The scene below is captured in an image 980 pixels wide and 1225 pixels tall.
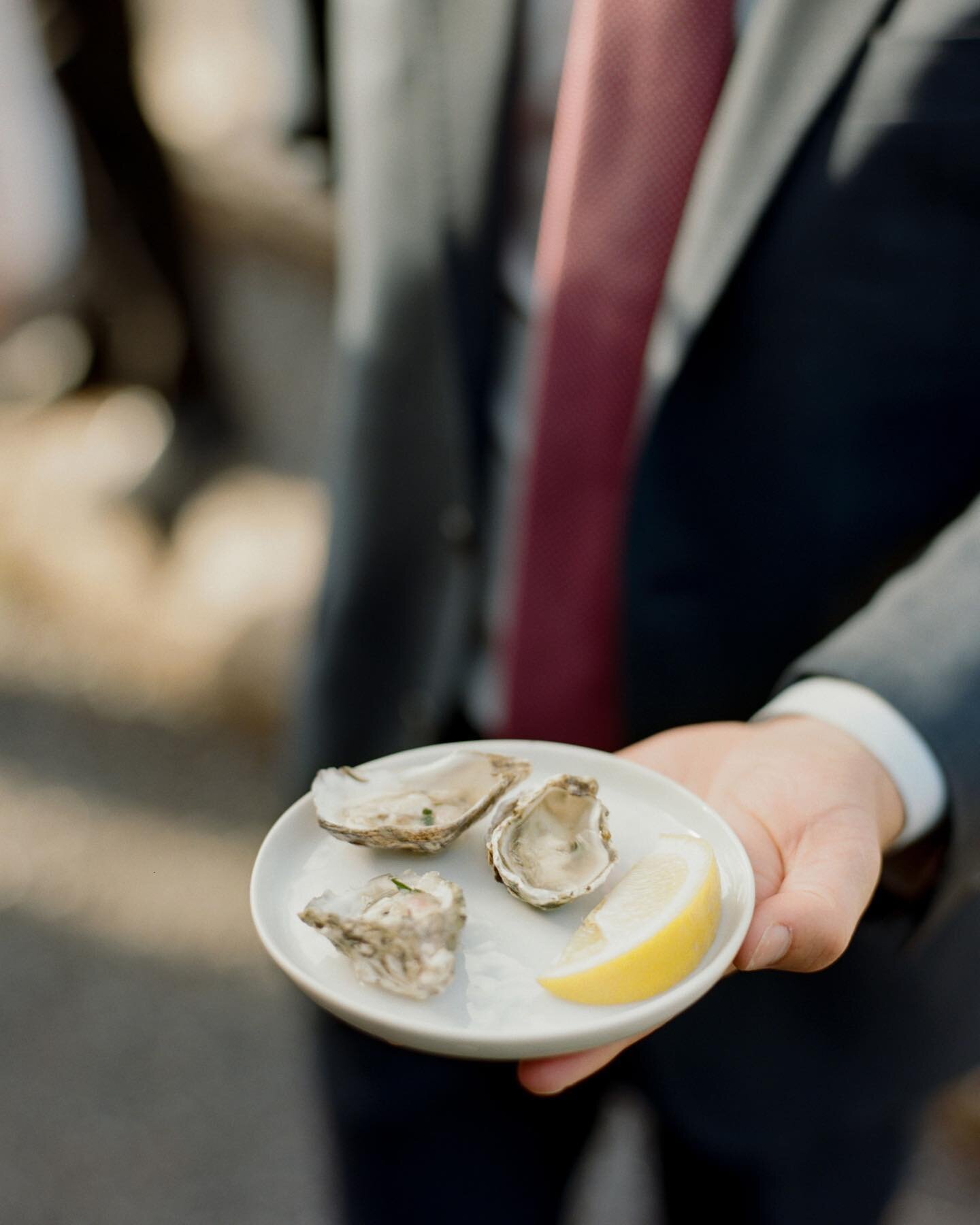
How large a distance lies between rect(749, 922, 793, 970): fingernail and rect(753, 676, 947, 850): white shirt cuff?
0.21m

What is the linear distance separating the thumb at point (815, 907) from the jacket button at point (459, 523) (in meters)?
0.58

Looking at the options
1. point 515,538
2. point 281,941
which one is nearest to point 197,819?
point 515,538

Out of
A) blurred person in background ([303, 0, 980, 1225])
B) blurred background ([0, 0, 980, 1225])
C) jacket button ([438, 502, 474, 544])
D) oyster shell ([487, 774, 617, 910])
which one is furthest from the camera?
blurred background ([0, 0, 980, 1225])

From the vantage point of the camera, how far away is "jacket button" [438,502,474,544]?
111 cm

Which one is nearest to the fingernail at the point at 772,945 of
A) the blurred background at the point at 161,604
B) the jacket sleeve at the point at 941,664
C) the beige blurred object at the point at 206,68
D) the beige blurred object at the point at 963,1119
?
the jacket sleeve at the point at 941,664

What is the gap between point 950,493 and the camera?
0.93 meters

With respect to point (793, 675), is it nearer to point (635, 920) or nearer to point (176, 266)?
point (635, 920)

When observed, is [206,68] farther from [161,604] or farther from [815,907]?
[815,907]

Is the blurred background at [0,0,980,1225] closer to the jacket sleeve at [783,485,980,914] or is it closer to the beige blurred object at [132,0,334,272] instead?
the beige blurred object at [132,0,334,272]

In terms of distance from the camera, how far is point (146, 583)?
108 inches

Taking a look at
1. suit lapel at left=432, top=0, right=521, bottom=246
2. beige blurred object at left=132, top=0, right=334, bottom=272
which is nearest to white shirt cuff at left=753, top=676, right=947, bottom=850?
suit lapel at left=432, top=0, right=521, bottom=246

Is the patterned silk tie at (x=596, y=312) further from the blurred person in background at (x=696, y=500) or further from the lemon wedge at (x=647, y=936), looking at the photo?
the lemon wedge at (x=647, y=936)

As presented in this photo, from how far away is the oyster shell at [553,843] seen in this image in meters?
0.64

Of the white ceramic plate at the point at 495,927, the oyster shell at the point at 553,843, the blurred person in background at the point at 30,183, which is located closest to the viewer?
the white ceramic plate at the point at 495,927
